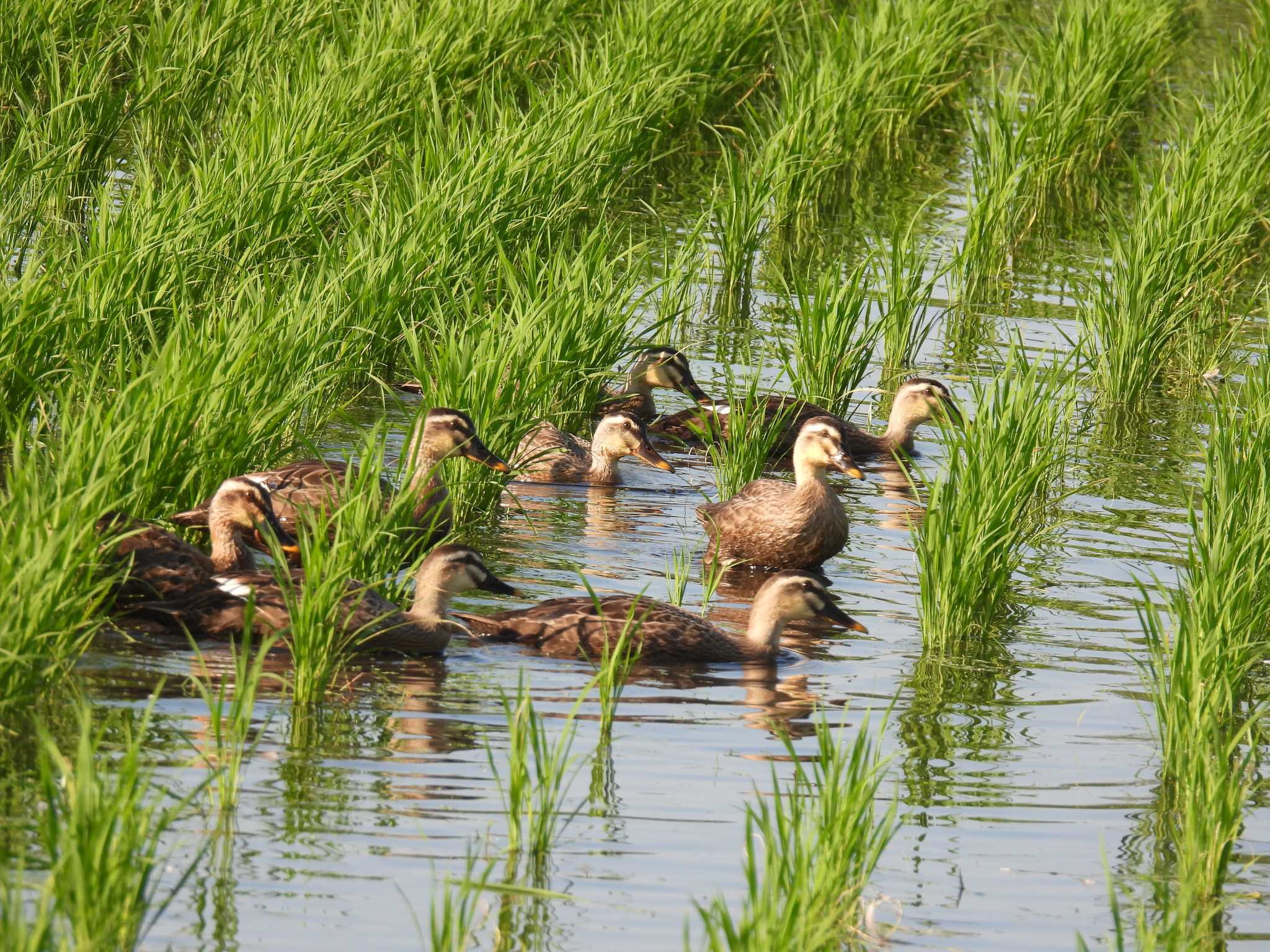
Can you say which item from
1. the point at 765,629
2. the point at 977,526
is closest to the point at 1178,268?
the point at 977,526

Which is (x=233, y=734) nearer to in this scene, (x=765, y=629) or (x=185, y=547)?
(x=185, y=547)

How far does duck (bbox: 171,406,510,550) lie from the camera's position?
7.52m

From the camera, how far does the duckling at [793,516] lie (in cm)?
839

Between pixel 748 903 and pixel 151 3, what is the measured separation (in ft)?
33.3

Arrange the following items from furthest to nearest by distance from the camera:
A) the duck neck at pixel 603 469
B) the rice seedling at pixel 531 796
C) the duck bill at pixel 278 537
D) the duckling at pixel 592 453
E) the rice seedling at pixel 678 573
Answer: the duck neck at pixel 603 469
the duckling at pixel 592 453
the rice seedling at pixel 678 573
the duck bill at pixel 278 537
the rice seedling at pixel 531 796

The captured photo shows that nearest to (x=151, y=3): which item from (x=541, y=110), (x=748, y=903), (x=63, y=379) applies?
(x=541, y=110)

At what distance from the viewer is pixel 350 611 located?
20.6 feet

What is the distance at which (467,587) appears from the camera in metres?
6.89

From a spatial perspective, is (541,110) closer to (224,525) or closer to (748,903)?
(224,525)

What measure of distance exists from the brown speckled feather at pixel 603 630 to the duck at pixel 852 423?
8.91 ft

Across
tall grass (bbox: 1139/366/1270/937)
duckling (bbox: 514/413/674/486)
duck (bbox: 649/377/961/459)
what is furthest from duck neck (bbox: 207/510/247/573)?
duck (bbox: 649/377/961/459)

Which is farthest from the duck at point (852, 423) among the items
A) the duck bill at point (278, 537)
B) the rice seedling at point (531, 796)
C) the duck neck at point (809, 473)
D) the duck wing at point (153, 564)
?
the rice seedling at point (531, 796)

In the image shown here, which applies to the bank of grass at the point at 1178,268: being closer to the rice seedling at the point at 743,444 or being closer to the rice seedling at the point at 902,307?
the rice seedling at the point at 902,307

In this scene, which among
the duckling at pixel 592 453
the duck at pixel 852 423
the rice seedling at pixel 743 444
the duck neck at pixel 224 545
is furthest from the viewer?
the duck at pixel 852 423
